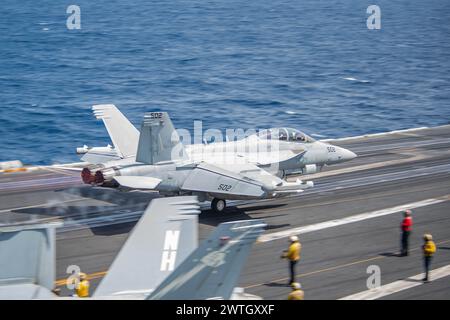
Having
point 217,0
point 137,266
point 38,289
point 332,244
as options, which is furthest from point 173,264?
point 217,0

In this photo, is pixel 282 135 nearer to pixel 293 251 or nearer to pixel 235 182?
pixel 235 182

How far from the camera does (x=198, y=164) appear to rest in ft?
97.0

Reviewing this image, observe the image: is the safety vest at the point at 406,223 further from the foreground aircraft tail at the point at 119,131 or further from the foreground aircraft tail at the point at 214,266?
the foreground aircraft tail at the point at 214,266

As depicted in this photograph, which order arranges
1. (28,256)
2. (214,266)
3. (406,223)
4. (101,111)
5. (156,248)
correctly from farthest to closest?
1. (101,111)
2. (406,223)
3. (28,256)
4. (156,248)
5. (214,266)

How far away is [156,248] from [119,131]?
65.8ft

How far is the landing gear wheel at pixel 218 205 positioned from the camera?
100ft

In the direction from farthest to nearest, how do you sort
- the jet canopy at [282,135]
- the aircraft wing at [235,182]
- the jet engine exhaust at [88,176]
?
the jet canopy at [282,135] < the aircraft wing at [235,182] < the jet engine exhaust at [88,176]

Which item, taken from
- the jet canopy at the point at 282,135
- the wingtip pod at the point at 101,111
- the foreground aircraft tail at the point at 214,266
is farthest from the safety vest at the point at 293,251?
the wingtip pod at the point at 101,111

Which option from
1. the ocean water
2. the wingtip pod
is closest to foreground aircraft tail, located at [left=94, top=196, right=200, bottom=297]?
the wingtip pod

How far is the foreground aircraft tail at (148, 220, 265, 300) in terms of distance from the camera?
9.55 m

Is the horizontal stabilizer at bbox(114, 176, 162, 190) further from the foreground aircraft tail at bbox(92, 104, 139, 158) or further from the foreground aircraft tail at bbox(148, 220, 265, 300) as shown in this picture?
the foreground aircraft tail at bbox(148, 220, 265, 300)

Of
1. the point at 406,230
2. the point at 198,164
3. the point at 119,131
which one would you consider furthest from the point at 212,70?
the point at 406,230
